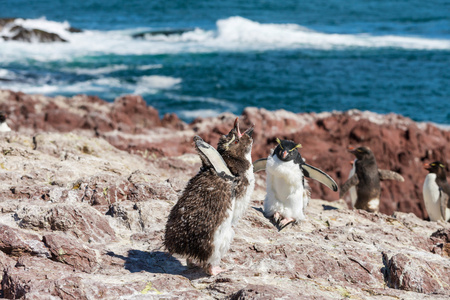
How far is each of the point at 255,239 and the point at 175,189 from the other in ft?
4.98

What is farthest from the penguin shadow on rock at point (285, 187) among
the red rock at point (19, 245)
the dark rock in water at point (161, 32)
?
the dark rock in water at point (161, 32)

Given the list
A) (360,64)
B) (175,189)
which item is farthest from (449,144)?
(360,64)

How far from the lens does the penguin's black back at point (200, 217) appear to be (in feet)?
16.4

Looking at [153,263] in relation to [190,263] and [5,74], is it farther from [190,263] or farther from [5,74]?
[5,74]

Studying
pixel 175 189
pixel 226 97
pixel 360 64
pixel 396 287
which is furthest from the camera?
pixel 360 64

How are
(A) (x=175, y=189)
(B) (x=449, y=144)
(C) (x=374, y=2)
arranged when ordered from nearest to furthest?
(A) (x=175, y=189), (B) (x=449, y=144), (C) (x=374, y=2)

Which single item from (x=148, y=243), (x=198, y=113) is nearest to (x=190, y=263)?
(x=148, y=243)

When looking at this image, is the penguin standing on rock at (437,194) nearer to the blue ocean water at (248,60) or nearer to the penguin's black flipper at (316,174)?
the penguin's black flipper at (316,174)

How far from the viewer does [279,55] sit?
3672 centimetres

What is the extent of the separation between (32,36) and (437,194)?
35188 millimetres

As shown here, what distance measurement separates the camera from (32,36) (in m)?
38.9

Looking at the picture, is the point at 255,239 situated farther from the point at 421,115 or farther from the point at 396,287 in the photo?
the point at 421,115

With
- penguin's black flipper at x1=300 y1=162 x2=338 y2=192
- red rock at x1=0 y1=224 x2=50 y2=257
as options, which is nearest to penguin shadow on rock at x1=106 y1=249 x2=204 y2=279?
red rock at x1=0 y1=224 x2=50 y2=257

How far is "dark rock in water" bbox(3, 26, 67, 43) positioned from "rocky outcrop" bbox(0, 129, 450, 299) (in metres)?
33.9
